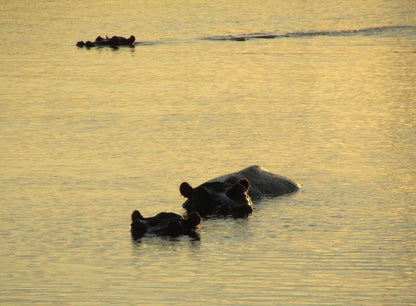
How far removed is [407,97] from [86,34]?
22.0 meters

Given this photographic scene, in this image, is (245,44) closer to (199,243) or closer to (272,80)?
(272,80)

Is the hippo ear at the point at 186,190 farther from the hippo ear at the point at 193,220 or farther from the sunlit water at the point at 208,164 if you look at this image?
the hippo ear at the point at 193,220

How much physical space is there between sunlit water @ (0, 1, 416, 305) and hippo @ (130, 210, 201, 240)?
0.19m

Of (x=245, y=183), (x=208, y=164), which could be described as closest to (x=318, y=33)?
(x=208, y=164)

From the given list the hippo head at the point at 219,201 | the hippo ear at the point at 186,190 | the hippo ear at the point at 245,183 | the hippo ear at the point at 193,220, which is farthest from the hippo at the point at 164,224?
the hippo ear at the point at 245,183

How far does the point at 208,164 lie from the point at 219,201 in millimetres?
3436

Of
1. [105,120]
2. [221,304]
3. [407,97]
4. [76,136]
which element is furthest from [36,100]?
[221,304]

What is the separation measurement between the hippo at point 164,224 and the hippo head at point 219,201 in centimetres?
130

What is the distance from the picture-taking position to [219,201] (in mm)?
18375

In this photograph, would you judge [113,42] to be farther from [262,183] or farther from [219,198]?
[219,198]

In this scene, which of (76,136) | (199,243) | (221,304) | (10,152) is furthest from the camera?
(76,136)

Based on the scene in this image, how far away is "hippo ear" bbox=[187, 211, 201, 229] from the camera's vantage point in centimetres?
1661

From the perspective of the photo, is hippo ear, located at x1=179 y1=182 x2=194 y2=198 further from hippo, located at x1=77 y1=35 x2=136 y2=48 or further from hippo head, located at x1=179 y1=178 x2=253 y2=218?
hippo, located at x1=77 y1=35 x2=136 y2=48

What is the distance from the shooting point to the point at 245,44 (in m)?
45.9
